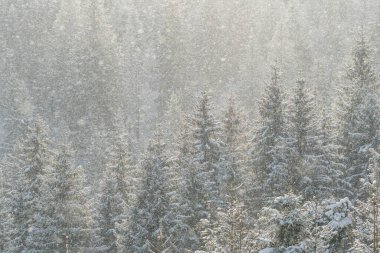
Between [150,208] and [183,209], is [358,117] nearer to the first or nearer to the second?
[183,209]

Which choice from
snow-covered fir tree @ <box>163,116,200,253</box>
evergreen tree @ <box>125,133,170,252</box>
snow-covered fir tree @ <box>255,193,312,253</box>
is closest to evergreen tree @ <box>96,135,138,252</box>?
evergreen tree @ <box>125,133,170,252</box>

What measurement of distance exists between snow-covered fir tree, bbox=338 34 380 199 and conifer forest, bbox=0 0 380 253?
0.30ft

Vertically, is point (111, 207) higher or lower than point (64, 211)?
higher

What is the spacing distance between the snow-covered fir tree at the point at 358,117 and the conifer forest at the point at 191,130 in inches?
3.6

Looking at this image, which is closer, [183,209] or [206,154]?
[183,209]

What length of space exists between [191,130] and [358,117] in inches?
406

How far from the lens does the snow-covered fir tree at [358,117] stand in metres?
30.6

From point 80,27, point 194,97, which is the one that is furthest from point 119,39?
point 194,97

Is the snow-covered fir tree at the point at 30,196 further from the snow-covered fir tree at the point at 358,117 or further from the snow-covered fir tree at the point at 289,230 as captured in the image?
the snow-covered fir tree at the point at 289,230

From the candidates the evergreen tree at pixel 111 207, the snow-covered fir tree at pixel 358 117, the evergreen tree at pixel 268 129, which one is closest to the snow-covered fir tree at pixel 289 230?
the evergreen tree at pixel 268 129

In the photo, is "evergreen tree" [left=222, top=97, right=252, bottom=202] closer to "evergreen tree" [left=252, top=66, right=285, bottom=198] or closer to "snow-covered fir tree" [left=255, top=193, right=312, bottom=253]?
"evergreen tree" [left=252, top=66, right=285, bottom=198]

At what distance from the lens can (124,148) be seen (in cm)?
3431

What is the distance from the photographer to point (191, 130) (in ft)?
104

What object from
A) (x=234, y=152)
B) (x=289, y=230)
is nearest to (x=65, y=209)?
(x=234, y=152)
